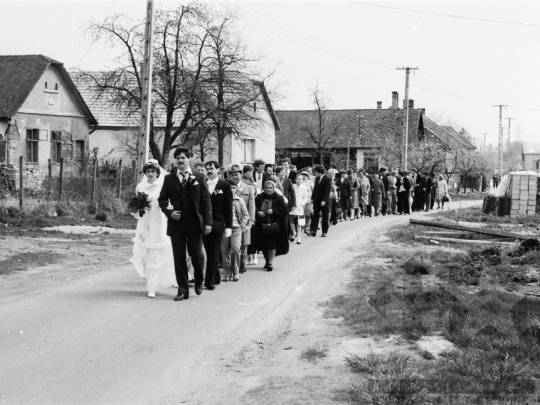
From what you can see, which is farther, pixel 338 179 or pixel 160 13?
pixel 160 13

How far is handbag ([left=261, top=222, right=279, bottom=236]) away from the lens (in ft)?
46.3

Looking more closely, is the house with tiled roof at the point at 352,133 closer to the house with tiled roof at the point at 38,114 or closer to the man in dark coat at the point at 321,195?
the house with tiled roof at the point at 38,114

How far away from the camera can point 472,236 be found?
2114cm

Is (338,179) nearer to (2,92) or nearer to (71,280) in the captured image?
(71,280)

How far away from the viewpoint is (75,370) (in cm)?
686

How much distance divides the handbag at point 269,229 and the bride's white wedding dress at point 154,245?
126 inches

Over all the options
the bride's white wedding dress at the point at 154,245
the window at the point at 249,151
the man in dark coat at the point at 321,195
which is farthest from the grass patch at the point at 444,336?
the window at the point at 249,151

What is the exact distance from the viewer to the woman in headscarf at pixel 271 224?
14.1 m

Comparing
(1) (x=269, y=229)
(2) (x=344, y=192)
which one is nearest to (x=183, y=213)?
(1) (x=269, y=229)

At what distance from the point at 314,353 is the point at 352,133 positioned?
74710 millimetres

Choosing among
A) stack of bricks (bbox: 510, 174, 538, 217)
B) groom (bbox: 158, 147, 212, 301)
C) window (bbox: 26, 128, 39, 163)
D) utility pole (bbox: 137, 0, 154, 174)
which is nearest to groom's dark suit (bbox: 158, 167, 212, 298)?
groom (bbox: 158, 147, 212, 301)

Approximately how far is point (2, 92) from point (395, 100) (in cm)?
6383

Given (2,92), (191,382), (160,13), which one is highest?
(160,13)

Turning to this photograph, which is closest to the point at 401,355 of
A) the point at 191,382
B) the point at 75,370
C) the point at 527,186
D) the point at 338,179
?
the point at 191,382
